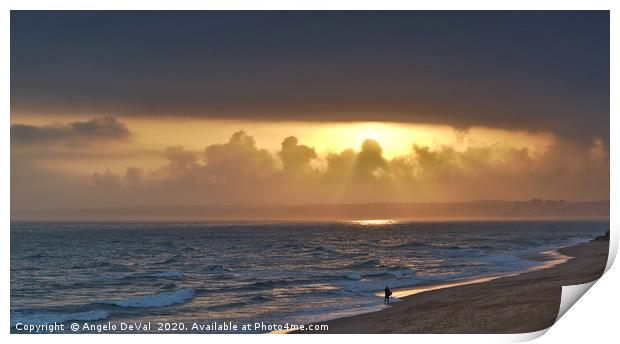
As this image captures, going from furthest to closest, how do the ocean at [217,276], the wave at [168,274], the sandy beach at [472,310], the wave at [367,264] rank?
the wave at [367,264] → the wave at [168,274] → the ocean at [217,276] → the sandy beach at [472,310]

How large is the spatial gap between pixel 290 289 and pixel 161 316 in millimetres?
6921

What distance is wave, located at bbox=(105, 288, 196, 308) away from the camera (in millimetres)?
23531

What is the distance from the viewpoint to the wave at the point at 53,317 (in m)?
20.8

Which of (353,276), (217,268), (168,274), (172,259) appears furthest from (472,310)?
(172,259)

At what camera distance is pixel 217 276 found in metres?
33.5

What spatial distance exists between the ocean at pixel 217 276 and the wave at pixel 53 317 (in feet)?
0.14

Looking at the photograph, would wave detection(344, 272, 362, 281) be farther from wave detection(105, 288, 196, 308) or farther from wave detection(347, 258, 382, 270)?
wave detection(105, 288, 196, 308)

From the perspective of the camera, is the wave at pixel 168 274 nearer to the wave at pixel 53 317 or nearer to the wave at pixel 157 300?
the wave at pixel 157 300

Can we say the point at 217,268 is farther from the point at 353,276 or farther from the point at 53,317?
the point at 53,317

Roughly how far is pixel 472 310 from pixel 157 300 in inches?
432

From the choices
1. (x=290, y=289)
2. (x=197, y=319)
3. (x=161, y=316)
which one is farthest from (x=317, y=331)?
(x=290, y=289)

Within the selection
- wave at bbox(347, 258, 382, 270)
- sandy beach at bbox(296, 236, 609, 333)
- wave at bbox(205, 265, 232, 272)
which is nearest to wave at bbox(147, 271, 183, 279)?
wave at bbox(205, 265, 232, 272)

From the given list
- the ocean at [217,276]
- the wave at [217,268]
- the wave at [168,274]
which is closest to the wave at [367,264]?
the ocean at [217,276]
